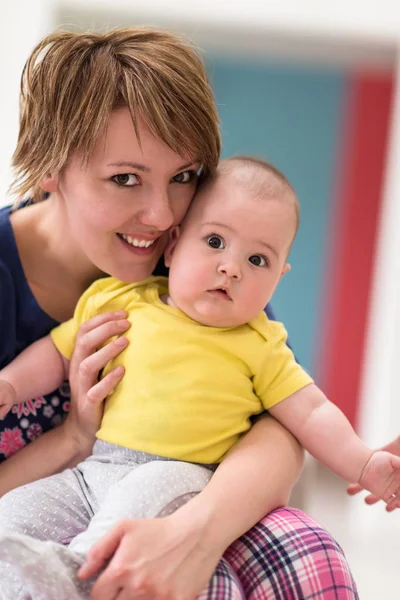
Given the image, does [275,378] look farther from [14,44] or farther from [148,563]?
[14,44]

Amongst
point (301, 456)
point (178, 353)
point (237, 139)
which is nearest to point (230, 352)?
point (178, 353)

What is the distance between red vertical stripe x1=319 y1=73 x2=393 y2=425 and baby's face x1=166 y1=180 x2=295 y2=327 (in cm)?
243

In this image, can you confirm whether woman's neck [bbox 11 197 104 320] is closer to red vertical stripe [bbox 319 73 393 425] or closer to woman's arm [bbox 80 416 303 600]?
woman's arm [bbox 80 416 303 600]

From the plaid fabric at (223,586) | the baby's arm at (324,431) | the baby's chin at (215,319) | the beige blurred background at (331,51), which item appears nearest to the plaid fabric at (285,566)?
the plaid fabric at (223,586)

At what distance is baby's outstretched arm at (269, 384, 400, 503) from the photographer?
1128 millimetres

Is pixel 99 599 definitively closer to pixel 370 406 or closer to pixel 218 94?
pixel 370 406

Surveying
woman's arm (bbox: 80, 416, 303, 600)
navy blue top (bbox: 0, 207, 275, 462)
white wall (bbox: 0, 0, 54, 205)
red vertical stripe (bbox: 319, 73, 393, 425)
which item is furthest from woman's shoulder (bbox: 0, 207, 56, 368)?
red vertical stripe (bbox: 319, 73, 393, 425)

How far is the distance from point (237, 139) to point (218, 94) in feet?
0.72

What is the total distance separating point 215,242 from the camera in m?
1.17

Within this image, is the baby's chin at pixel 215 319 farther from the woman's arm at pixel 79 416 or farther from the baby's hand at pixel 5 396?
the baby's hand at pixel 5 396

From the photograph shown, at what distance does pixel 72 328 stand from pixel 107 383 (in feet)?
0.51

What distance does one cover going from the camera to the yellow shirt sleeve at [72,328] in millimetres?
1272

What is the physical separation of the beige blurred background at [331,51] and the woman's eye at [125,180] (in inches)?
67.2

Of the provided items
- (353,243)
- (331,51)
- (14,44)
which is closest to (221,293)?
(14,44)
